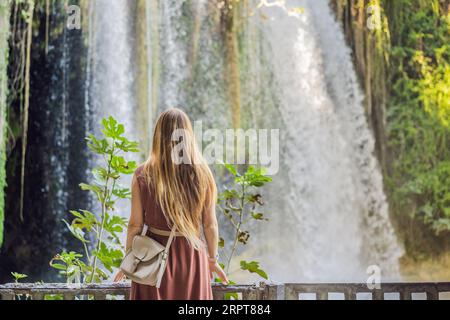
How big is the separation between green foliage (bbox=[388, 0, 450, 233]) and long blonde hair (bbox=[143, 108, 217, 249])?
523 centimetres

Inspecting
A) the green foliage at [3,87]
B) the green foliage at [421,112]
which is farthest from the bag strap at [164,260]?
the green foliage at [421,112]

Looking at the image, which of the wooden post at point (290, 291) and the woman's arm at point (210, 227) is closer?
the woman's arm at point (210, 227)

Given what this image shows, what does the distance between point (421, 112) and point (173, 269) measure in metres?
5.48

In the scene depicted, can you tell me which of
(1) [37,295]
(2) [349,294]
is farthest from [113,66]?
(2) [349,294]

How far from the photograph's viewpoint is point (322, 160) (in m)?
6.97

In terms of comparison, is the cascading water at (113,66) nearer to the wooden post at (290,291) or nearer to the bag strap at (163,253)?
the wooden post at (290,291)

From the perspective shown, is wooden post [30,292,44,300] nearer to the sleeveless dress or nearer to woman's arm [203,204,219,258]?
the sleeveless dress

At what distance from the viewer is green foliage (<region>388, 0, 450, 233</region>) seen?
6.86 meters

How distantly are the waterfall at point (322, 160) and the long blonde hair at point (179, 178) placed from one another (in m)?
4.77

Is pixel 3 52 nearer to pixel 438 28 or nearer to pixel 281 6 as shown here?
pixel 281 6

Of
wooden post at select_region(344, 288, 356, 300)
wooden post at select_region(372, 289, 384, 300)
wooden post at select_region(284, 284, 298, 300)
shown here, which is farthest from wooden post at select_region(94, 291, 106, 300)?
wooden post at select_region(372, 289, 384, 300)

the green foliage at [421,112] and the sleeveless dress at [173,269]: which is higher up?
the green foliage at [421,112]

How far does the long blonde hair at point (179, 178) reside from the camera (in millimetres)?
2102

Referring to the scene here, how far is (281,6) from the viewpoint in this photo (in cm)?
711
